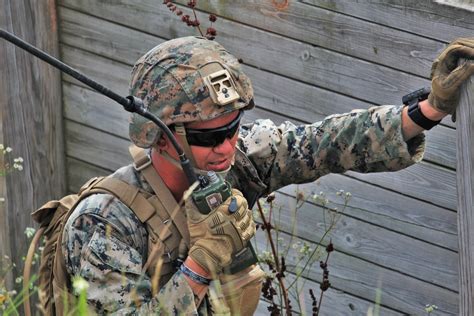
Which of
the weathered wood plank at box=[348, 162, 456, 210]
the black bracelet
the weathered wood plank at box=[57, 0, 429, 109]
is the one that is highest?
the black bracelet

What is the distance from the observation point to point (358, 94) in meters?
5.21

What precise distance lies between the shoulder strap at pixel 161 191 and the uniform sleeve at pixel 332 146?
36cm

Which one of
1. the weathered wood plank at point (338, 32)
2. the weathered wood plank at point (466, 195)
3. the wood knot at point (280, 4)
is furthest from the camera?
the wood knot at point (280, 4)

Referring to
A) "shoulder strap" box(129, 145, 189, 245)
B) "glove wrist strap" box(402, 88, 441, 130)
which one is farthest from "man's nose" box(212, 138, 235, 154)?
"glove wrist strap" box(402, 88, 441, 130)

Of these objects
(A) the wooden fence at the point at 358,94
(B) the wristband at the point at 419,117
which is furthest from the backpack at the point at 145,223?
(A) the wooden fence at the point at 358,94

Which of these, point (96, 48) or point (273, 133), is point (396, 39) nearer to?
point (273, 133)

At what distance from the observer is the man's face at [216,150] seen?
381 cm

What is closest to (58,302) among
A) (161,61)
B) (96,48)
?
(161,61)

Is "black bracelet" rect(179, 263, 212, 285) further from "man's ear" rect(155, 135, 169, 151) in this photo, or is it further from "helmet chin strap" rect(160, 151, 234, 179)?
"man's ear" rect(155, 135, 169, 151)

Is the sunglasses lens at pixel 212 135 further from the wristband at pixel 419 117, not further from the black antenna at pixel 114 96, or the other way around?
the wristband at pixel 419 117

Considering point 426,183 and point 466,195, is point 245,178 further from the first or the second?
point 426,183

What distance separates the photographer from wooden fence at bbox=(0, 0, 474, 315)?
503 cm

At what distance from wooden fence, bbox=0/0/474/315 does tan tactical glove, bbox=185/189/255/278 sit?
1258mm

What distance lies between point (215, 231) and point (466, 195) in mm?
874
